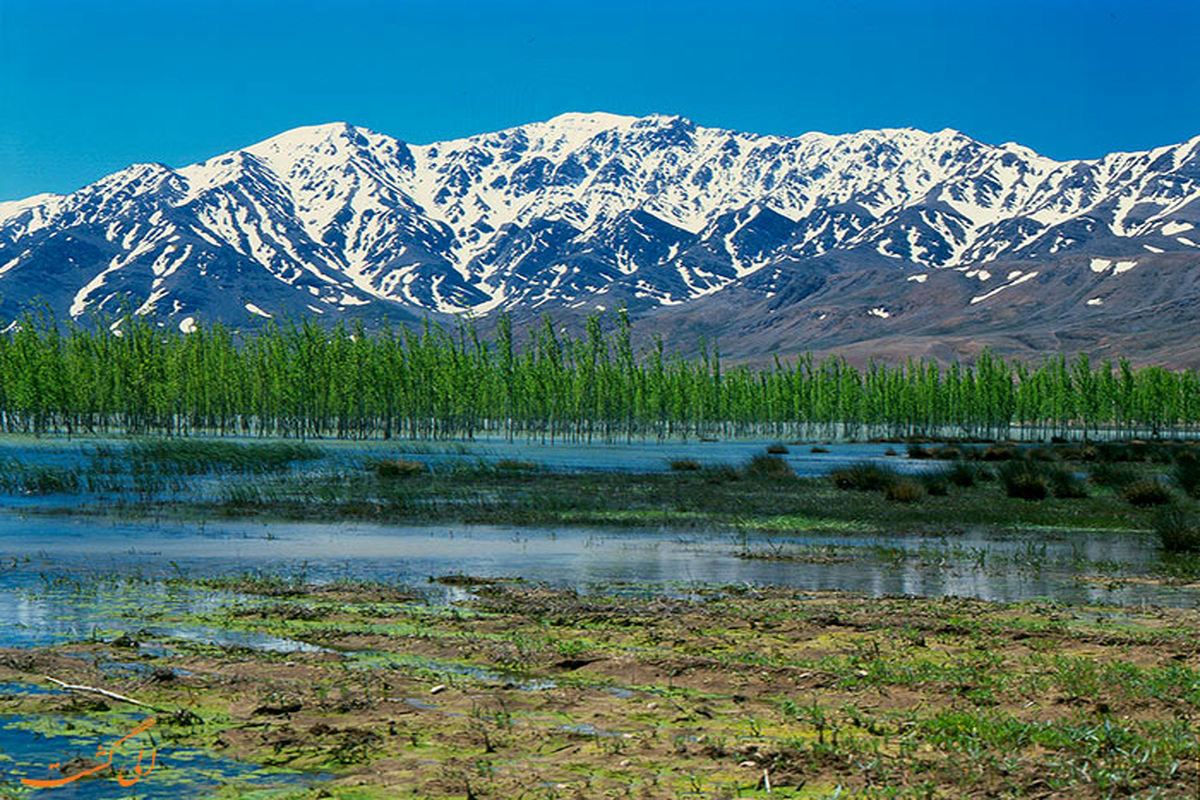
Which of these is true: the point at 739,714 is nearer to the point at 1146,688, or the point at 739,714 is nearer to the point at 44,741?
the point at 1146,688

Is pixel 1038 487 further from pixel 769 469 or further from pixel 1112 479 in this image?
pixel 769 469

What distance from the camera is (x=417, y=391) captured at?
127750mm

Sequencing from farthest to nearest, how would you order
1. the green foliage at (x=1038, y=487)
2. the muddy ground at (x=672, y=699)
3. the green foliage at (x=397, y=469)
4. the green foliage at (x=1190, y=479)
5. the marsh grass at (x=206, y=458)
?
the green foliage at (x=397, y=469) → the marsh grass at (x=206, y=458) → the green foliage at (x=1190, y=479) → the green foliage at (x=1038, y=487) → the muddy ground at (x=672, y=699)

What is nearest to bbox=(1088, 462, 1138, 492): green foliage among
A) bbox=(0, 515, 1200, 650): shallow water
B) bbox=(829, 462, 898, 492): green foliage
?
bbox=(829, 462, 898, 492): green foliage

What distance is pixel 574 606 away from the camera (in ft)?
53.2

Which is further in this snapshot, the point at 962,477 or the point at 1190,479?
the point at 962,477

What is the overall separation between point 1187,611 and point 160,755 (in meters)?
14.9

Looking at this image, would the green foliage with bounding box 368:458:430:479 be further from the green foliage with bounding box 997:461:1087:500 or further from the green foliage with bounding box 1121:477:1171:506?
the green foliage with bounding box 1121:477:1171:506

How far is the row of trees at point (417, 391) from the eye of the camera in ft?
353

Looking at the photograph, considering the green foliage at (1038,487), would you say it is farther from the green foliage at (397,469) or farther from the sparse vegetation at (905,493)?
the green foliage at (397,469)

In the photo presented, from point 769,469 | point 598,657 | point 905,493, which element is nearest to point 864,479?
point 905,493

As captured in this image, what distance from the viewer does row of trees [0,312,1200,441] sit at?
107688 mm

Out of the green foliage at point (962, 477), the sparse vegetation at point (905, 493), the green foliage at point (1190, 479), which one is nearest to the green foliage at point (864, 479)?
the green foliage at point (962, 477)

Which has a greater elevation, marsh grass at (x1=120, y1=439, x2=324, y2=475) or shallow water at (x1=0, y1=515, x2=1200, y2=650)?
marsh grass at (x1=120, y1=439, x2=324, y2=475)
